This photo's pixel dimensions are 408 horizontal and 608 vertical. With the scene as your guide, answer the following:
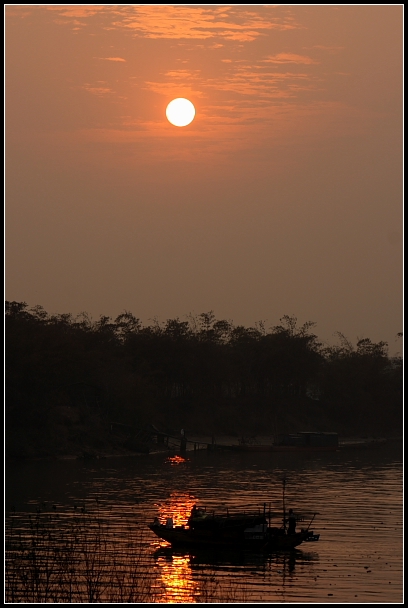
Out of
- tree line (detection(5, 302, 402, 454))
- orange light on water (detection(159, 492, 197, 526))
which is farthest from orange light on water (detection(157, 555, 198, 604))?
tree line (detection(5, 302, 402, 454))

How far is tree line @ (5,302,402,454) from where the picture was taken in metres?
84.6

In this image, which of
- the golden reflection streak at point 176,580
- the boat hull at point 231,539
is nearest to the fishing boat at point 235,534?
the boat hull at point 231,539

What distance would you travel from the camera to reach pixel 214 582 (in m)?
33.9

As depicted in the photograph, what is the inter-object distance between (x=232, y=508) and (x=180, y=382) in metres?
62.7

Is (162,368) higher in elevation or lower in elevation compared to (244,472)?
higher

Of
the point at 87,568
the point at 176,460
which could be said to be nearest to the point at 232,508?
the point at 87,568

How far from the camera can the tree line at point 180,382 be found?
84.6 m

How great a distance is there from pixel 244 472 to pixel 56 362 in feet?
70.9

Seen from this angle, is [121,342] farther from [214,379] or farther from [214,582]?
[214,582]

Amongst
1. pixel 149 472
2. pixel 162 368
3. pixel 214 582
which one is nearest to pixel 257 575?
pixel 214 582

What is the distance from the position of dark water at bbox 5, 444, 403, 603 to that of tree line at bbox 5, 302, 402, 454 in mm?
7050

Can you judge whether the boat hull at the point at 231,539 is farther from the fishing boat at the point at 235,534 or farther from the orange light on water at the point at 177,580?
the orange light on water at the point at 177,580

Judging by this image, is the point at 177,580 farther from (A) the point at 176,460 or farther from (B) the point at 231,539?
(A) the point at 176,460

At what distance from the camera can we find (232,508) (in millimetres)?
51969
